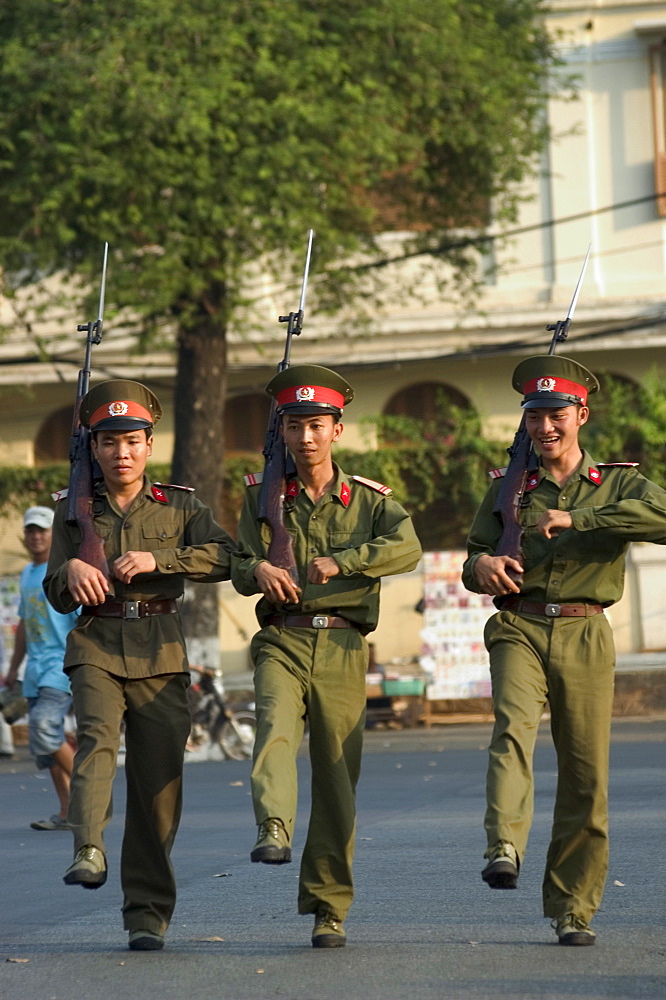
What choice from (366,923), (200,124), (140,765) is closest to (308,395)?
(140,765)

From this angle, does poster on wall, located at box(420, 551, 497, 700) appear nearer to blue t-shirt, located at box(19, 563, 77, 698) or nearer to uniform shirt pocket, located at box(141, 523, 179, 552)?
blue t-shirt, located at box(19, 563, 77, 698)

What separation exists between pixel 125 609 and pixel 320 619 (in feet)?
2.49

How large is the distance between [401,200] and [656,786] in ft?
31.8

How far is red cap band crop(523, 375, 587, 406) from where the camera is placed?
6465mm

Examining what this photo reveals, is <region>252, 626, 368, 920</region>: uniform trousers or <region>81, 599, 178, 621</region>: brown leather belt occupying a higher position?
<region>81, 599, 178, 621</region>: brown leather belt

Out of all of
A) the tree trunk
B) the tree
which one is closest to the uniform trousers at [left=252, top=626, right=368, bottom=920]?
the tree

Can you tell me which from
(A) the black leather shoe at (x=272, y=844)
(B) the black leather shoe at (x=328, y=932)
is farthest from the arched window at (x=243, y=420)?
(A) the black leather shoe at (x=272, y=844)

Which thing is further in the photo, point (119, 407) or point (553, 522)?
point (119, 407)

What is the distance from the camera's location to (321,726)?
6.36m

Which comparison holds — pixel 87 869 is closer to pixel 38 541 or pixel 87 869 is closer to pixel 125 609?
pixel 125 609

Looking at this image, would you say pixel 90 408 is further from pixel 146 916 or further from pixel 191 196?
pixel 191 196

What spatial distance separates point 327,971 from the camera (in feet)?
18.9

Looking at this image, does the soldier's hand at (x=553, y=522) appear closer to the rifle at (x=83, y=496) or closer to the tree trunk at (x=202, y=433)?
the rifle at (x=83, y=496)

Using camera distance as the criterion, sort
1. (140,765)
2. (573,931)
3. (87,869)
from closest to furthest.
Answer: (87,869)
(573,931)
(140,765)
